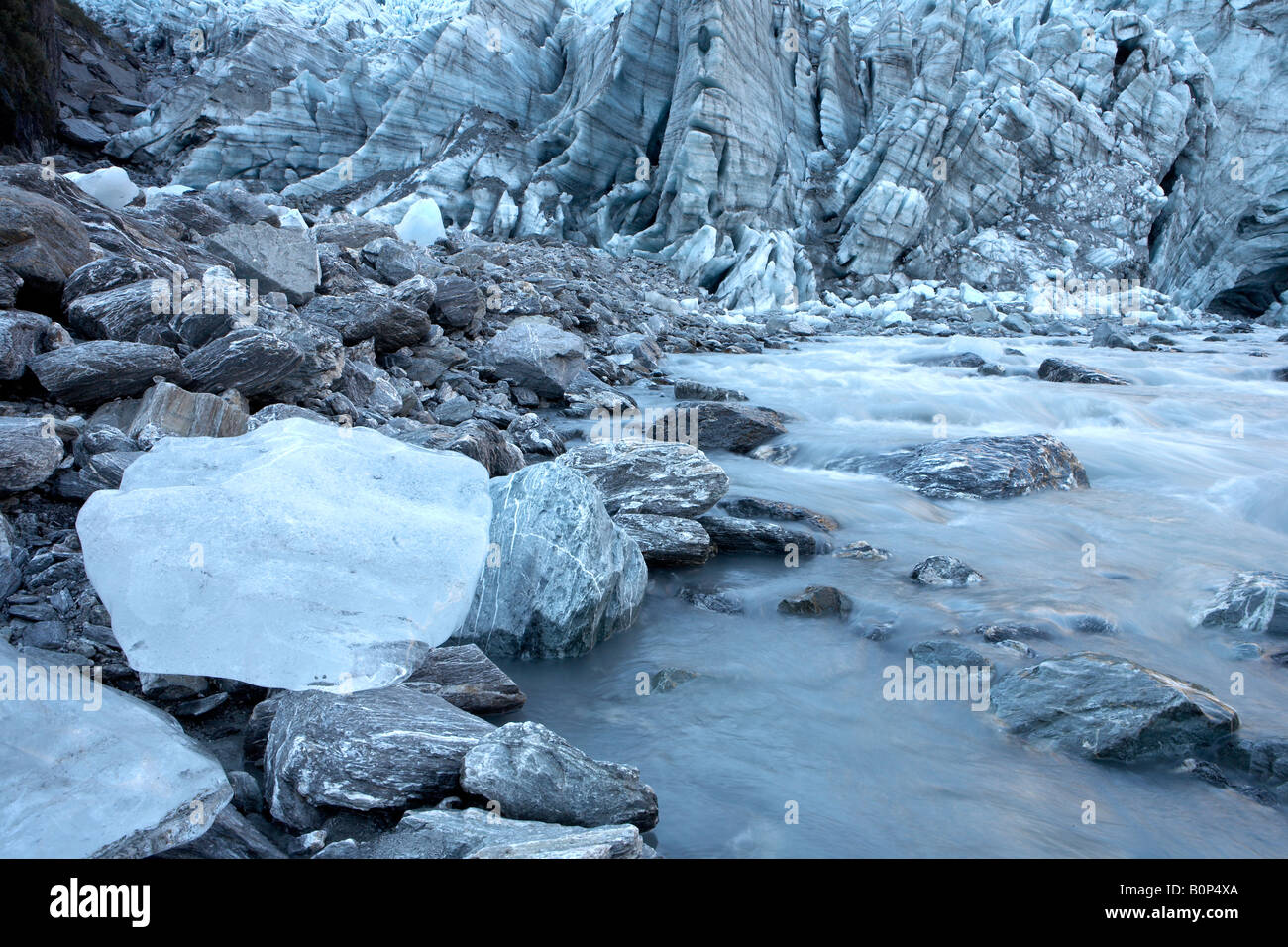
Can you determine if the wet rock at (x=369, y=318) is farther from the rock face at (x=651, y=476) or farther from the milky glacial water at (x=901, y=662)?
the milky glacial water at (x=901, y=662)

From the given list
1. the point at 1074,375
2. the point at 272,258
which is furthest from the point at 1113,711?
the point at 1074,375

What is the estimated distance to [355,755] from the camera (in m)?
1.99

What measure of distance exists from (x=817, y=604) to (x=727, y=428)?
3.18 metres

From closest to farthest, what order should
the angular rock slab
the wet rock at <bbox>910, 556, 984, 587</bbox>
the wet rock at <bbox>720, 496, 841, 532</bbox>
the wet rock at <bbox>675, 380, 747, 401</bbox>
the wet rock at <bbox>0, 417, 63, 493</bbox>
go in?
the angular rock slab < the wet rock at <bbox>0, 417, 63, 493</bbox> < the wet rock at <bbox>910, 556, 984, 587</bbox> < the wet rock at <bbox>720, 496, 841, 532</bbox> < the wet rock at <bbox>675, 380, 747, 401</bbox>

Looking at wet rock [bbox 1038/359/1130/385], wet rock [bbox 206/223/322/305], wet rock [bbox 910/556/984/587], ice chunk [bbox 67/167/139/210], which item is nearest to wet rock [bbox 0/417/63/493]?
wet rock [bbox 206/223/322/305]

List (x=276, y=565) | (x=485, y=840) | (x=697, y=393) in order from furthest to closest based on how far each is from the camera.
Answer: (x=697, y=393) < (x=276, y=565) < (x=485, y=840)

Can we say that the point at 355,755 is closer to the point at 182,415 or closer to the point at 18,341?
the point at 182,415

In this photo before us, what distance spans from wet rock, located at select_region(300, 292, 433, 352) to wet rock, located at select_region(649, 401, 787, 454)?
2377 mm

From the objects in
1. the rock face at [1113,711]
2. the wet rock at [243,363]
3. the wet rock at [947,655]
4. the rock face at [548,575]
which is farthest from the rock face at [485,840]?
the wet rock at [243,363]

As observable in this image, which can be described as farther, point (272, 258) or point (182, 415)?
point (272, 258)

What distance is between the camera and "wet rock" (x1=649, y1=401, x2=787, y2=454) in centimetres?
653

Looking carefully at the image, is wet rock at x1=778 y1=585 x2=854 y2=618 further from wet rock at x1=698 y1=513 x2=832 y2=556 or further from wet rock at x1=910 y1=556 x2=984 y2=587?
wet rock at x1=698 y1=513 x2=832 y2=556

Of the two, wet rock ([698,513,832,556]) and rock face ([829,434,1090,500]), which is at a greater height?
rock face ([829,434,1090,500])

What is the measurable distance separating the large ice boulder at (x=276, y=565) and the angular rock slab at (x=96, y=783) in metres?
0.33
